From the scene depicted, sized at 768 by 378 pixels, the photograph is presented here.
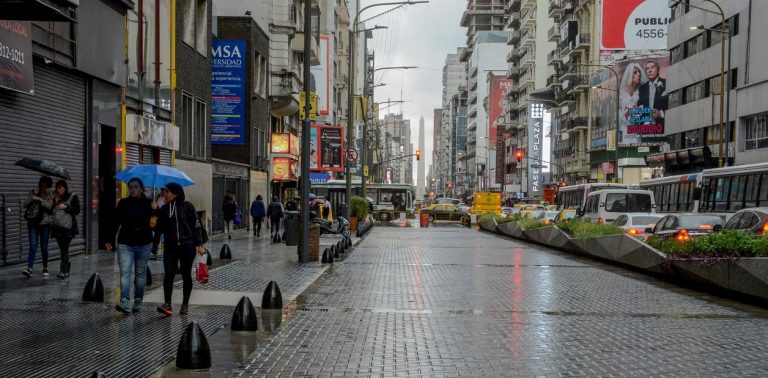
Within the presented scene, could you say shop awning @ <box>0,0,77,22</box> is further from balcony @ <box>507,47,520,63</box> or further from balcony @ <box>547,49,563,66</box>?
balcony @ <box>507,47,520,63</box>

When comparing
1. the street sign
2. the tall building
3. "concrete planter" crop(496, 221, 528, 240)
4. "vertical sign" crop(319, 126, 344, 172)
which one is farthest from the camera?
"vertical sign" crop(319, 126, 344, 172)

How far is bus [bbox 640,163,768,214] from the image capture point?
28297 mm

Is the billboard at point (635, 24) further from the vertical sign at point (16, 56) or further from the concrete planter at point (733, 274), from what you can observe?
the vertical sign at point (16, 56)

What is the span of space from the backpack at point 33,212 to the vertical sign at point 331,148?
132 ft

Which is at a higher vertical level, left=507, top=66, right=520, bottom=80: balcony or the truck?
left=507, top=66, right=520, bottom=80: balcony

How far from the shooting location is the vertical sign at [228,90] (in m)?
36.7

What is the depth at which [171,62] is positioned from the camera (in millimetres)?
26484

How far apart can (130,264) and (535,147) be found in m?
102

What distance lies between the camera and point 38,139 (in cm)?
1798

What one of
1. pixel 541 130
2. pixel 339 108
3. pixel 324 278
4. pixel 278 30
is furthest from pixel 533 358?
pixel 541 130

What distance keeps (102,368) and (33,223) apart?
783 centimetres

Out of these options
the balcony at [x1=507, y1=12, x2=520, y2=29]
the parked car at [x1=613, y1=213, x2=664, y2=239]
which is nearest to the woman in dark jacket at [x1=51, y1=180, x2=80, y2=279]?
the parked car at [x1=613, y1=213, x2=664, y2=239]

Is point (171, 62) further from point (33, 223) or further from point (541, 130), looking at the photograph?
point (541, 130)

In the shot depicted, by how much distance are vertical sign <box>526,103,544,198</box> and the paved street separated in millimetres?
92879
